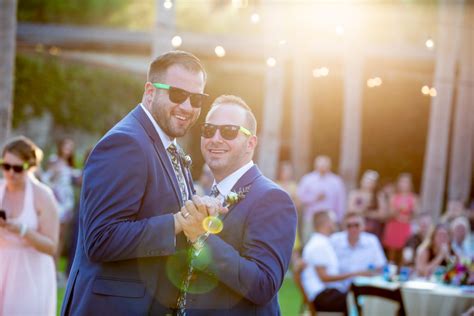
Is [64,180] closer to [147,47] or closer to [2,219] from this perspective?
[2,219]

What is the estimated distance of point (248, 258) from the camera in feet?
12.8

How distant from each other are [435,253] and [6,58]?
5.41 m

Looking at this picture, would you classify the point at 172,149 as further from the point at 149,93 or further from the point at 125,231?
the point at 125,231

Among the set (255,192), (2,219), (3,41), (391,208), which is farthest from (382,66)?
(255,192)

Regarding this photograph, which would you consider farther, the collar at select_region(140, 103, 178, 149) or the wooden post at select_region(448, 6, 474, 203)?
the wooden post at select_region(448, 6, 474, 203)

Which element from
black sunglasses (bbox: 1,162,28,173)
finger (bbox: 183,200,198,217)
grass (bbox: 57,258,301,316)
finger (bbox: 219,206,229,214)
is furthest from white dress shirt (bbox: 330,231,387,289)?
finger (bbox: 183,200,198,217)

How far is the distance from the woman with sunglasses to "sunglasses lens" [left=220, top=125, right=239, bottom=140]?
2344mm

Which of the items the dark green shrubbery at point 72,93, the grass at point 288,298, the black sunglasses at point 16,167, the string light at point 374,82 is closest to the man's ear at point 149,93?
the black sunglasses at point 16,167

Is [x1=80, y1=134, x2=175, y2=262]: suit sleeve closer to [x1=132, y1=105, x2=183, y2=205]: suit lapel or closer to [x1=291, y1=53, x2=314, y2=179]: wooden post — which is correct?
[x1=132, y1=105, x2=183, y2=205]: suit lapel

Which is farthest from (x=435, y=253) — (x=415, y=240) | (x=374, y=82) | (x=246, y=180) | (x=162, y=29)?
(x=374, y=82)

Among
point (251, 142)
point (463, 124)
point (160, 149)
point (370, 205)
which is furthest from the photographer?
point (463, 124)

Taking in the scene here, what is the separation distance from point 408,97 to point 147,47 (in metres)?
6.58

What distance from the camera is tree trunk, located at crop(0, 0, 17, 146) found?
8688mm

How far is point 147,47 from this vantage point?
21.4m
